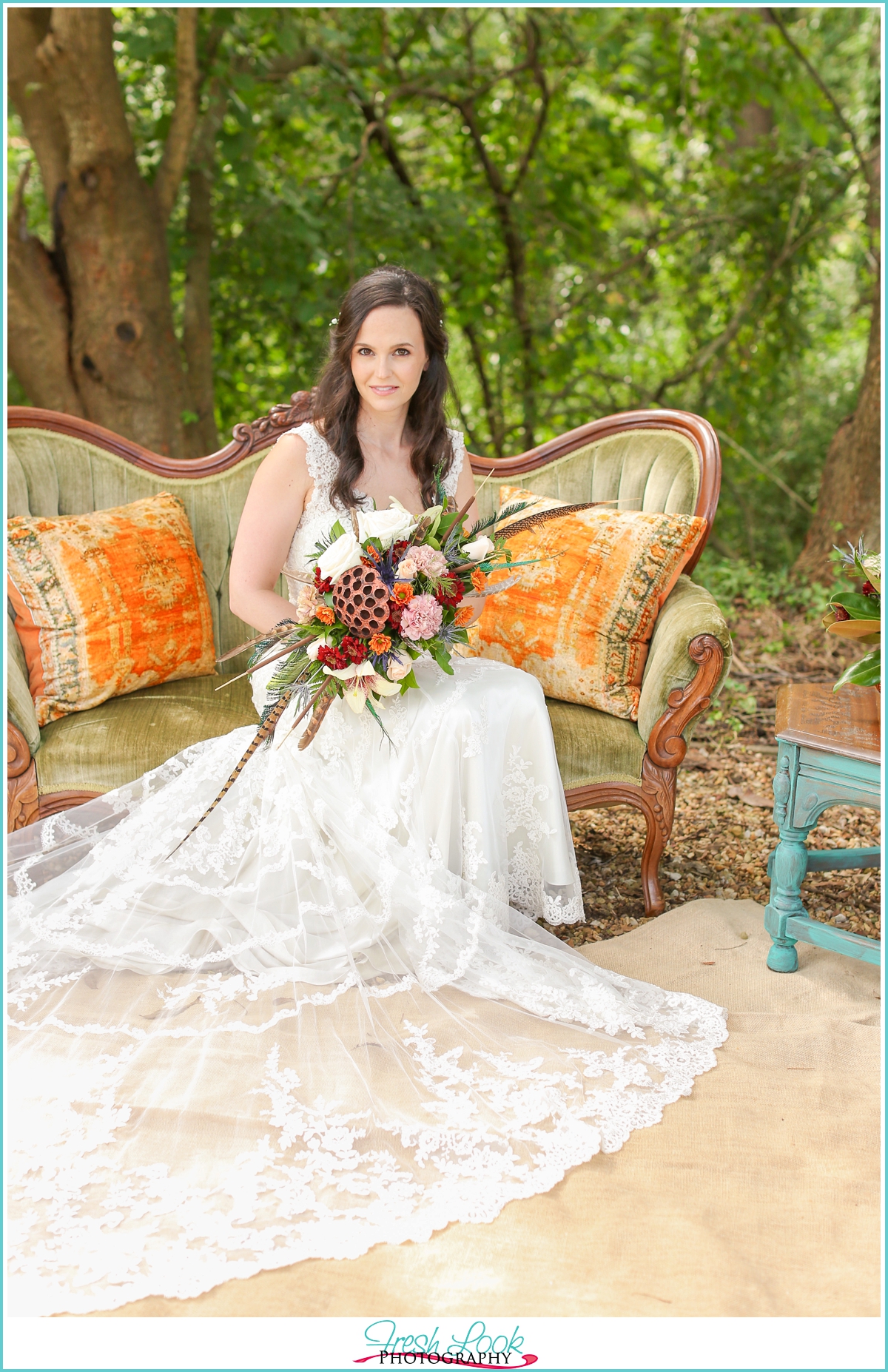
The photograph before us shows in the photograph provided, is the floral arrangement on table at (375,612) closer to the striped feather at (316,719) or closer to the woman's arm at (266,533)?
the striped feather at (316,719)

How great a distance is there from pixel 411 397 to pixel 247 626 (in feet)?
3.07

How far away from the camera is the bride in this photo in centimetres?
167

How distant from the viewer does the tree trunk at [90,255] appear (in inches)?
160

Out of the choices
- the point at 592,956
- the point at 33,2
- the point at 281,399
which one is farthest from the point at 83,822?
the point at 281,399

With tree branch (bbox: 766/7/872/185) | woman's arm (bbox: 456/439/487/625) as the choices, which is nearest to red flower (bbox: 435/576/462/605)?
woman's arm (bbox: 456/439/487/625)

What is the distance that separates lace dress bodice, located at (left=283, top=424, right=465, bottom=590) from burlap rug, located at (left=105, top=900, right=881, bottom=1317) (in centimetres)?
162

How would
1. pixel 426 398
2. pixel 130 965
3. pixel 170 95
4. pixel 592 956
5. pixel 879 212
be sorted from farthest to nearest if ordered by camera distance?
pixel 879 212 < pixel 170 95 < pixel 426 398 < pixel 592 956 < pixel 130 965

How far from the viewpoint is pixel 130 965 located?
7.18 ft

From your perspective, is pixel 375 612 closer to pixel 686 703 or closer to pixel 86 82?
pixel 686 703

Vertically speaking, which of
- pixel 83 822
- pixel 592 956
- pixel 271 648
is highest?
pixel 271 648

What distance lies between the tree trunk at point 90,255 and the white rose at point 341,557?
241 cm

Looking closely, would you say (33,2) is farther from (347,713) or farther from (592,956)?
(592,956)

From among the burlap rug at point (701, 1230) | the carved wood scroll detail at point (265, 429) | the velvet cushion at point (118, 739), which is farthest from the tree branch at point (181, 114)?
the burlap rug at point (701, 1230)

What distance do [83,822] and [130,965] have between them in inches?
17.8
